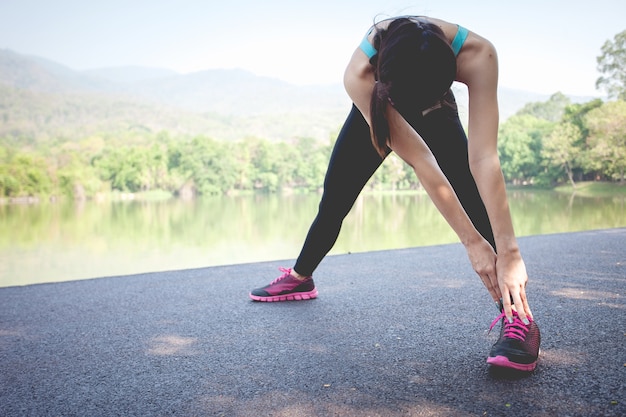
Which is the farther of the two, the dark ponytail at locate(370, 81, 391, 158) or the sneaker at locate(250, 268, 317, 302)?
the sneaker at locate(250, 268, 317, 302)

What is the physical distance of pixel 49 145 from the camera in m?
43.1

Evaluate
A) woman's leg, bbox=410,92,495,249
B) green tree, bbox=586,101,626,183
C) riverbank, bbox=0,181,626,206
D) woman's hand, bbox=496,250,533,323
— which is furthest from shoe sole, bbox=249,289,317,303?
riverbank, bbox=0,181,626,206

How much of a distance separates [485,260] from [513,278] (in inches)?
3.4

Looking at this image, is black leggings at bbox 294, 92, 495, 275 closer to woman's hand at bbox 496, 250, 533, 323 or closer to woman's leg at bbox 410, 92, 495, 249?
A: woman's leg at bbox 410, 92, 495, 249

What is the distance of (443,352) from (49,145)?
48572 millimetres

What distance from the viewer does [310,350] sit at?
154 cm

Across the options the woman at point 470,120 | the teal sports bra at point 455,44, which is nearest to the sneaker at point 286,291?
the woman at point 470,120

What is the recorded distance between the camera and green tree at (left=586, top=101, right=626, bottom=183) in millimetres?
26875

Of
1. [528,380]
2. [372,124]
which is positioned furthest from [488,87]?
[528,380]

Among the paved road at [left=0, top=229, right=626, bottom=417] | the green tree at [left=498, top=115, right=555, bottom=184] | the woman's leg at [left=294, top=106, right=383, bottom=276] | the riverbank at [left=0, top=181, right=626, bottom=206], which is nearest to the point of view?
the paved road at [left=0, top=229, right=626, bottom=417]

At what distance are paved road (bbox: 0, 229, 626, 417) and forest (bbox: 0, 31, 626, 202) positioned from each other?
1153 inches

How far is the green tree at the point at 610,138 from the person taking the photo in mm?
26875

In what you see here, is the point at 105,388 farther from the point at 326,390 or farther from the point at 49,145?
the point at 49,145

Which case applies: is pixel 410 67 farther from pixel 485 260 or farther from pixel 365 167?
pixel 365 167
